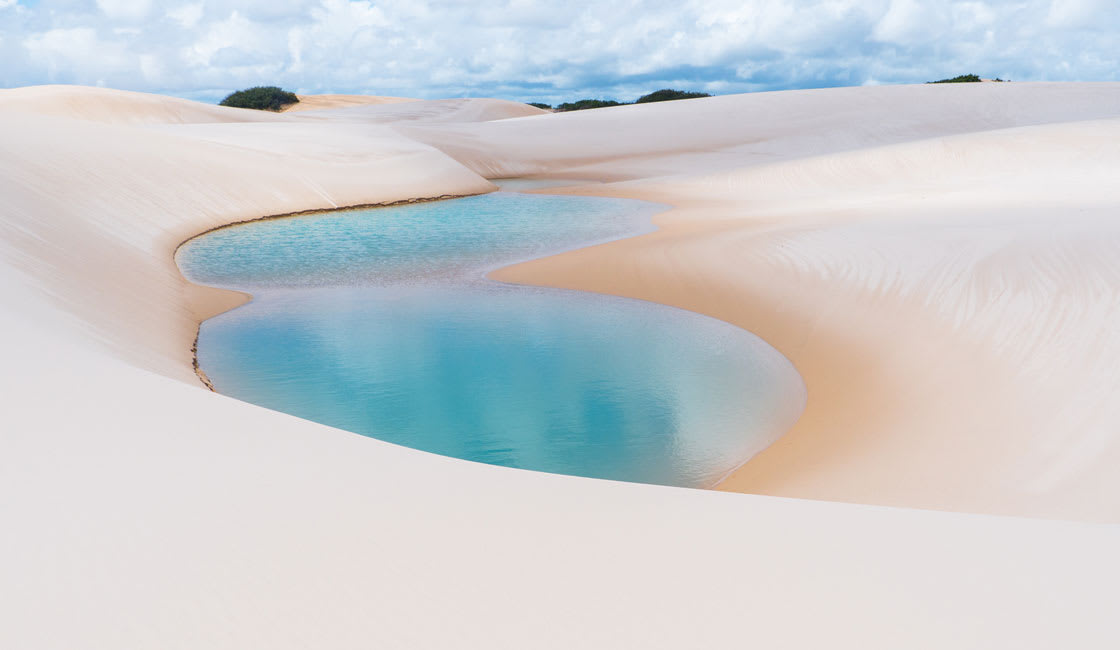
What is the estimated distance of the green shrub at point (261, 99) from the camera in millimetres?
54562

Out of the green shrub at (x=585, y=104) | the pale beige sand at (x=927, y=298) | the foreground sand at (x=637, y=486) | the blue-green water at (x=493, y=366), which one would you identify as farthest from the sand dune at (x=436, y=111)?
the blue-green water at (x=493, y=366)

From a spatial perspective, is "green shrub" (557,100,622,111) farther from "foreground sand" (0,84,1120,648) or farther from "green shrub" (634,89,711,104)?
"foreground sand" (0,84,1120,648)

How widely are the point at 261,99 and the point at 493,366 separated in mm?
54945

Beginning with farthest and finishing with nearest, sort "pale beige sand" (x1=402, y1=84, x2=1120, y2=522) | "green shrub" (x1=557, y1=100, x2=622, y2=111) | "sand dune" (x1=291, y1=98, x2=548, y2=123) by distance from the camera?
"green shrub" (x1=557, y1=100, x2=622, y2=111)
"sand dune" (x1=291, y1=98, x2=548, y2=123)
"pale beige sand" (x1=402, y1=84, x2=1120, y2=522)

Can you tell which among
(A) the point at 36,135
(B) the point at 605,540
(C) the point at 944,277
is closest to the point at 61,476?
(B) the point at 605,540

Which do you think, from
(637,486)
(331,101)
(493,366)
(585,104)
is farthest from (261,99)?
(637,486)

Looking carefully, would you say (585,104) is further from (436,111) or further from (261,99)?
(261,99)

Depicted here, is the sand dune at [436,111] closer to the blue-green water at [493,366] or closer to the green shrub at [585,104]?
the green shrub at [585,104]

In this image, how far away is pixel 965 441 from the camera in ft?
14.8

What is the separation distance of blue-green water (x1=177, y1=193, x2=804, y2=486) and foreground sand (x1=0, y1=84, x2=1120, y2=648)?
0.41 metres

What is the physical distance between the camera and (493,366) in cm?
641

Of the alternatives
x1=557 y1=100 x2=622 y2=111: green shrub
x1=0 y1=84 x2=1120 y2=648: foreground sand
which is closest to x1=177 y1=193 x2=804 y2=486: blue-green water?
x1=0 y1=84 x2=1120 y2=648: foreground sand

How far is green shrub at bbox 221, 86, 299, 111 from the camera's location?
54.6m

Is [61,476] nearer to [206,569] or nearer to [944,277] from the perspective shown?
[206,569]
